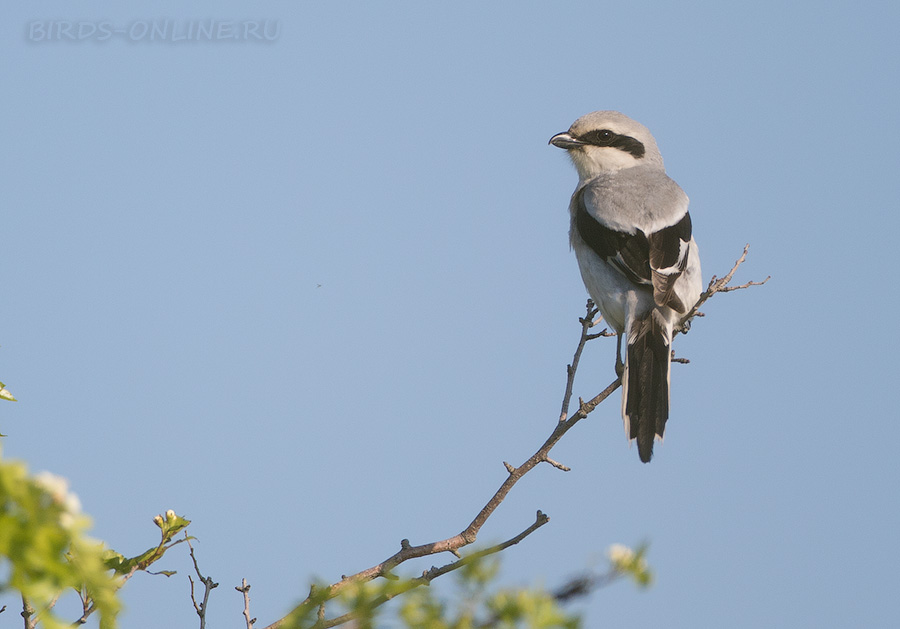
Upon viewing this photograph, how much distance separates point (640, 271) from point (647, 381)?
22.2 inches

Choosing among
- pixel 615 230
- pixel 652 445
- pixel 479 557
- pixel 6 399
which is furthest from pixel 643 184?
pixel 479 557

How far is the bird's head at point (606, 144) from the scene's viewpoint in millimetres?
5738

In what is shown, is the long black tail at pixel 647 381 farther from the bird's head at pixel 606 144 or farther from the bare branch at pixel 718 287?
the bird's head at pixel 606 144

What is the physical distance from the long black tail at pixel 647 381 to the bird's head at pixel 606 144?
164 cm

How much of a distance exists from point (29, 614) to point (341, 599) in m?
1.31

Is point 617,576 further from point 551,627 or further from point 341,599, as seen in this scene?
point 341,599

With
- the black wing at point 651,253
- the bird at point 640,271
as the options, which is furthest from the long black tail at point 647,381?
the black wing at point 651,253

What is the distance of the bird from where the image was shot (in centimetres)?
414

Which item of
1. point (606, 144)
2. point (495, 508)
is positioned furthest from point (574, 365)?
point (606, 144)

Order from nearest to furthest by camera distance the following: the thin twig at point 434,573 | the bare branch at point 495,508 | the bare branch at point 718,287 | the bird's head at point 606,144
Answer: the thin twig at point 434,573
the bare branch at point 495,508
the bare branch at point 718,287
the bird's head at point 606,144

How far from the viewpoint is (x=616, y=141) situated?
578 centimetres

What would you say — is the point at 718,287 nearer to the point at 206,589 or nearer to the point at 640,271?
the point at 640,271

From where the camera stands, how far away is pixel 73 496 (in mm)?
1055

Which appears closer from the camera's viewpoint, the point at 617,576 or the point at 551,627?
the point at 551,627
